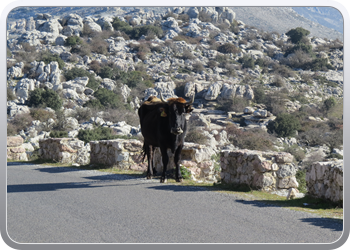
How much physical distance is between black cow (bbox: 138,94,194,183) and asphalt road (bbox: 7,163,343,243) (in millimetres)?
954

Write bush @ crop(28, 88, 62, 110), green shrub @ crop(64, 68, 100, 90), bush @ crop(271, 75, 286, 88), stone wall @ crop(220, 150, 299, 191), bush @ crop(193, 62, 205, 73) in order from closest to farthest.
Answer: stone wall @ crop(220, 150, 299, 191), bush @ crop(28, 88, 62, 110), green shrub @ crop(64, 68, 100, 90), bush @ crop(271, 75, 286, 88), bush @ crop(193, 62, 205, 73)

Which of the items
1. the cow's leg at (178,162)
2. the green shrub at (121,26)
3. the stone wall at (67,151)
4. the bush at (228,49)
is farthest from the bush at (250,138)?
the green shrub at (121,26)

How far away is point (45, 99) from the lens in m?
36.7

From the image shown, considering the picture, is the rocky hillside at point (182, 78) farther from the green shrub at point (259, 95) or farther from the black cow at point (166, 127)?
the black cow at point (166, 127)

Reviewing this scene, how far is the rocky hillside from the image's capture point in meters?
31.5

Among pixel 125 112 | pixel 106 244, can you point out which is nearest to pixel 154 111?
pixel 106 244

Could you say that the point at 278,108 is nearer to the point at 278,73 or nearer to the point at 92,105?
the point at 278,73

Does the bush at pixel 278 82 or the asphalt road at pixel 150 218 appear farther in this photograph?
the bush at pixel 278 82

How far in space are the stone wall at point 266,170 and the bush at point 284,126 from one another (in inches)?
1053

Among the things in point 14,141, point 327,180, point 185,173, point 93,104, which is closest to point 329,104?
point 93,104

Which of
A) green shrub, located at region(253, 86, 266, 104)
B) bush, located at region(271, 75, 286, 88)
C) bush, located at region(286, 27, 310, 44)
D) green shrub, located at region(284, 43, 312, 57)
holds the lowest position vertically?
green shrub, located at region(253, 86, 266, 104)

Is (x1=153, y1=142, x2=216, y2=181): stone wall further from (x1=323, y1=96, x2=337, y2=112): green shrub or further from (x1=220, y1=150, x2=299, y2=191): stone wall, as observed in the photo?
(x1=323, y1=96, x2=337, y2=112): green shrub

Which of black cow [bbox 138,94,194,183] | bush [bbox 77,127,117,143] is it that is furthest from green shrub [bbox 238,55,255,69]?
black cow [bbox 138,94,194,183]

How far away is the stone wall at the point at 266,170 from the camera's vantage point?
764cm
